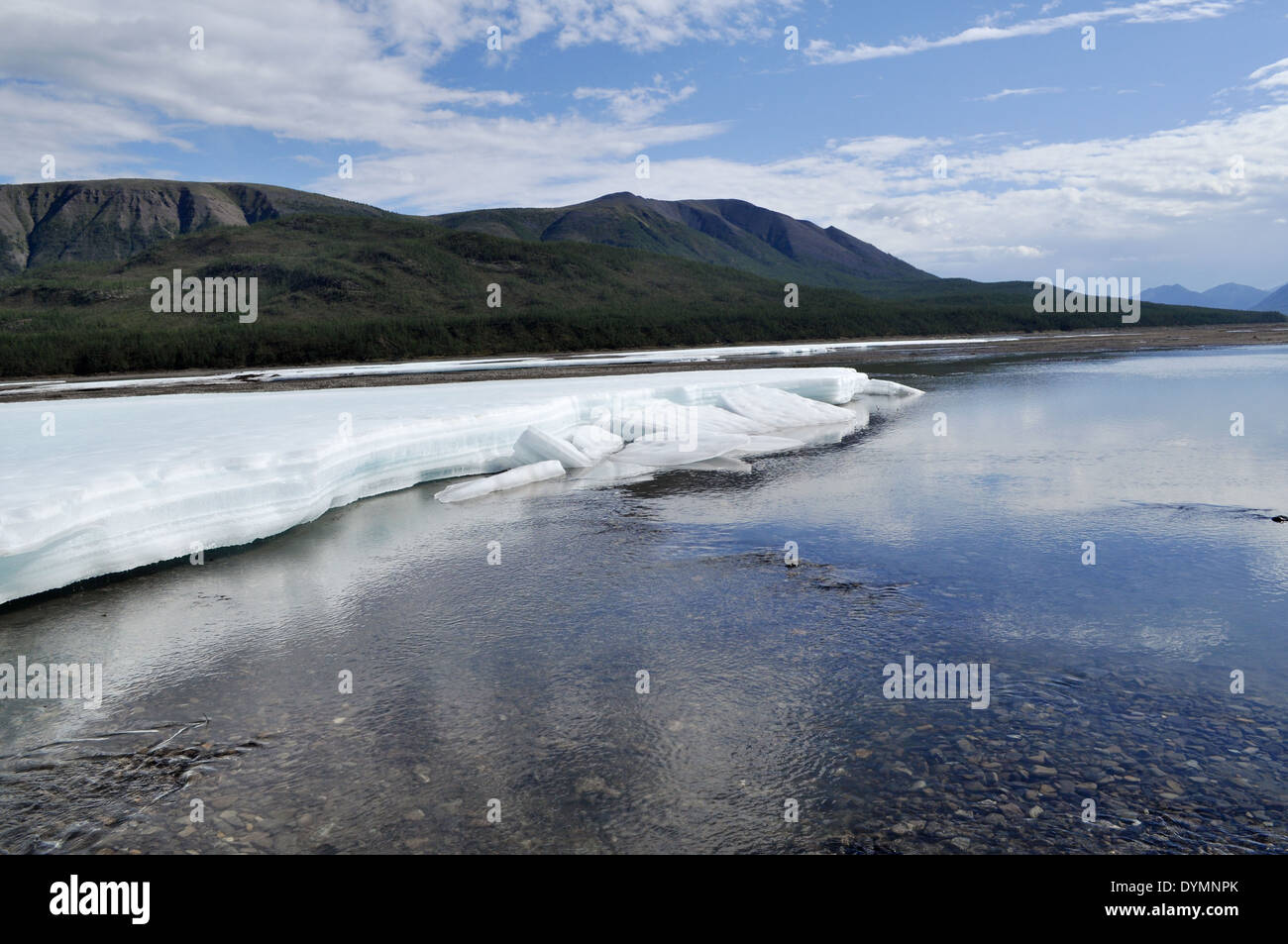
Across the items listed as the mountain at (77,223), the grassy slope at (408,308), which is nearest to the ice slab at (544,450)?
the grassy slope at (408,308)

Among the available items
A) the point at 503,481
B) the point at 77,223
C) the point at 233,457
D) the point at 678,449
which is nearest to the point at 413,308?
the point at 678,449

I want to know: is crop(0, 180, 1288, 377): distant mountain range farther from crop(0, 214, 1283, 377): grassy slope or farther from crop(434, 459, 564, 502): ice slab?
crop(434, 459, 564, 502): ice slab

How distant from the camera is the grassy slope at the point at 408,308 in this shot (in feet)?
179

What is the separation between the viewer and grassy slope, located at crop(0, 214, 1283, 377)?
54.5m

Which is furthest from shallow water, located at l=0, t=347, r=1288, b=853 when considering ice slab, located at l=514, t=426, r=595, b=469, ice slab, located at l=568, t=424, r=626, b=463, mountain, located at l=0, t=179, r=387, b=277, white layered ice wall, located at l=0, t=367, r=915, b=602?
mountain, located at l=0, t=179, r=387, b=277

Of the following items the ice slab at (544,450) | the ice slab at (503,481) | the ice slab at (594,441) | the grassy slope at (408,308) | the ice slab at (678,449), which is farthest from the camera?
the grassy slope at (408,308)

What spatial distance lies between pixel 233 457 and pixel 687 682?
6.98 metres

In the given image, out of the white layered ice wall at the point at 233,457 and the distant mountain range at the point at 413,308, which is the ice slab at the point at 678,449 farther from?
the distant mountain range at the point at 413,308

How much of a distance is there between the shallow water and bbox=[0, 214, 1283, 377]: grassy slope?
47.9m

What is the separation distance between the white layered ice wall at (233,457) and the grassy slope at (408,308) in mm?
36262

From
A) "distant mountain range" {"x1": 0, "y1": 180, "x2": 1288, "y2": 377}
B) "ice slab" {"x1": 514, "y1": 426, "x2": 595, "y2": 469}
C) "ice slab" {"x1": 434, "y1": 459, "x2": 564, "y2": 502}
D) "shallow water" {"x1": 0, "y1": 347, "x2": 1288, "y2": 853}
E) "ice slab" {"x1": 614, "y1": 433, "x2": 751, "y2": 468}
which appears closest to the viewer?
"shallow water" {"x1": 0, "y1": 347, "x2": 1288, "y2": 853}

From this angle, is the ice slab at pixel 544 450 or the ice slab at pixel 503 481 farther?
the ice slab at pixel 544 450
